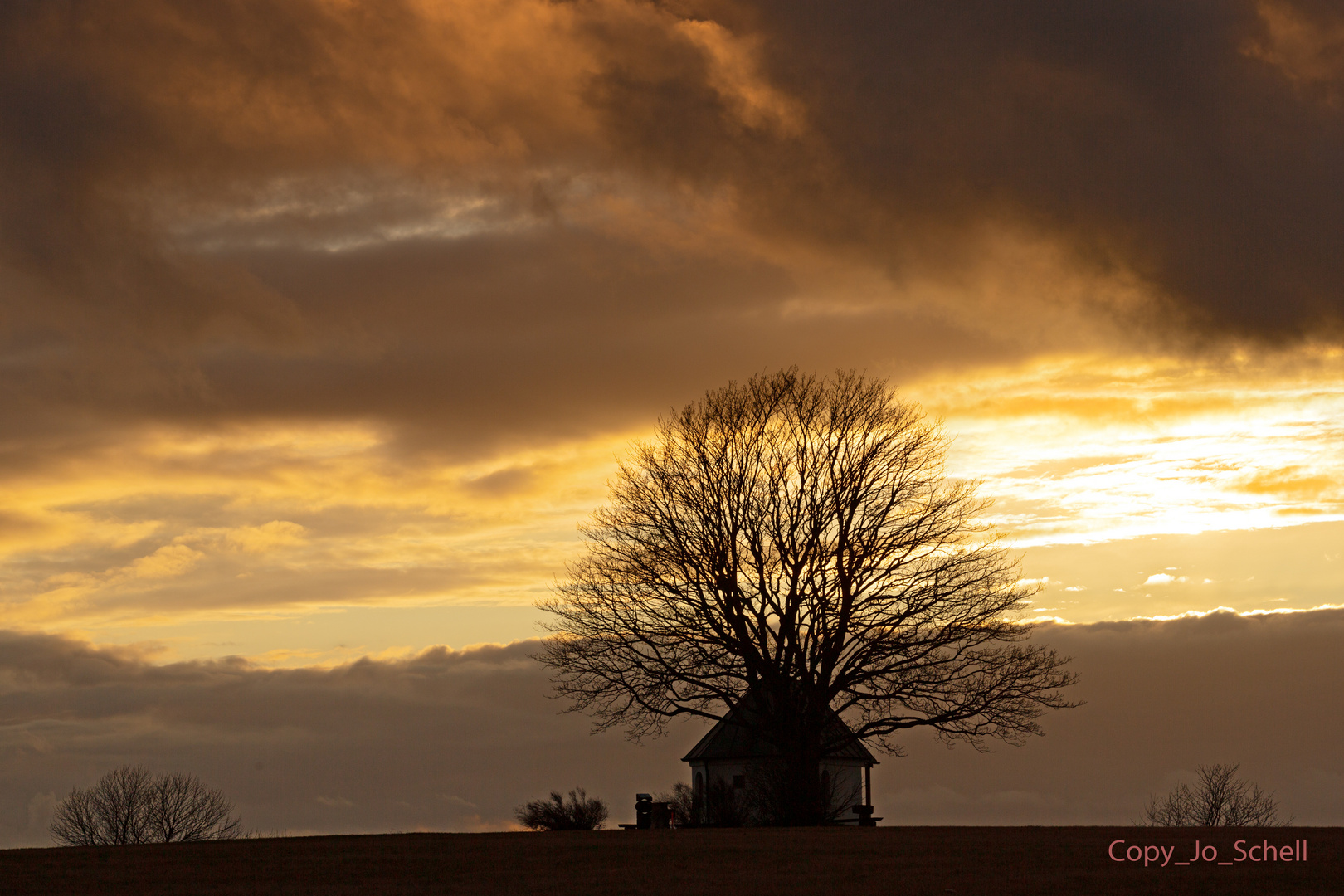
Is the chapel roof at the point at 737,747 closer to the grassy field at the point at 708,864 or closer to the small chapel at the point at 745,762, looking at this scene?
the small chapel at the point at 745,762

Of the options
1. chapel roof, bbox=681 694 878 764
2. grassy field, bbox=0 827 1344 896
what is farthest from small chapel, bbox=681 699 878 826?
grassy field, bbox=0 827 1344 896

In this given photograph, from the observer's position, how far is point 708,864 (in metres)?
21.0

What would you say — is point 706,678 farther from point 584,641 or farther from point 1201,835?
point 1201,835

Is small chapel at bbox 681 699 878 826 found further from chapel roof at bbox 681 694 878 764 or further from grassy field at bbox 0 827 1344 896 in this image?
grassy field at bbox 0 827 1344 896

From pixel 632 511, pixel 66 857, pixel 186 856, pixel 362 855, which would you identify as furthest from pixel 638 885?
pixel 632 511

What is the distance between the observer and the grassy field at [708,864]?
1780 cm

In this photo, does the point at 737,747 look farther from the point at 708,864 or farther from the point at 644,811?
the point at 708,864

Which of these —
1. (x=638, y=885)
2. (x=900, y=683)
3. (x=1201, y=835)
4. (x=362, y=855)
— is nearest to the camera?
(x=638, y=885)

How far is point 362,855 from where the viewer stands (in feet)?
76.0

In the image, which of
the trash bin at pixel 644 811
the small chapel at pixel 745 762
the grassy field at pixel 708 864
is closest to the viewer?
the grassy field at pixel 708 864

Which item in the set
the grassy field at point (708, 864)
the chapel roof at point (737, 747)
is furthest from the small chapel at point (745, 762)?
the grassy field at point (708, 864)

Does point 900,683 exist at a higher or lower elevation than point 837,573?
lower

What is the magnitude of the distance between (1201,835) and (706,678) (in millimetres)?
15329

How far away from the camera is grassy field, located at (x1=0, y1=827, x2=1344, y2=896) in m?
A: 17.8
